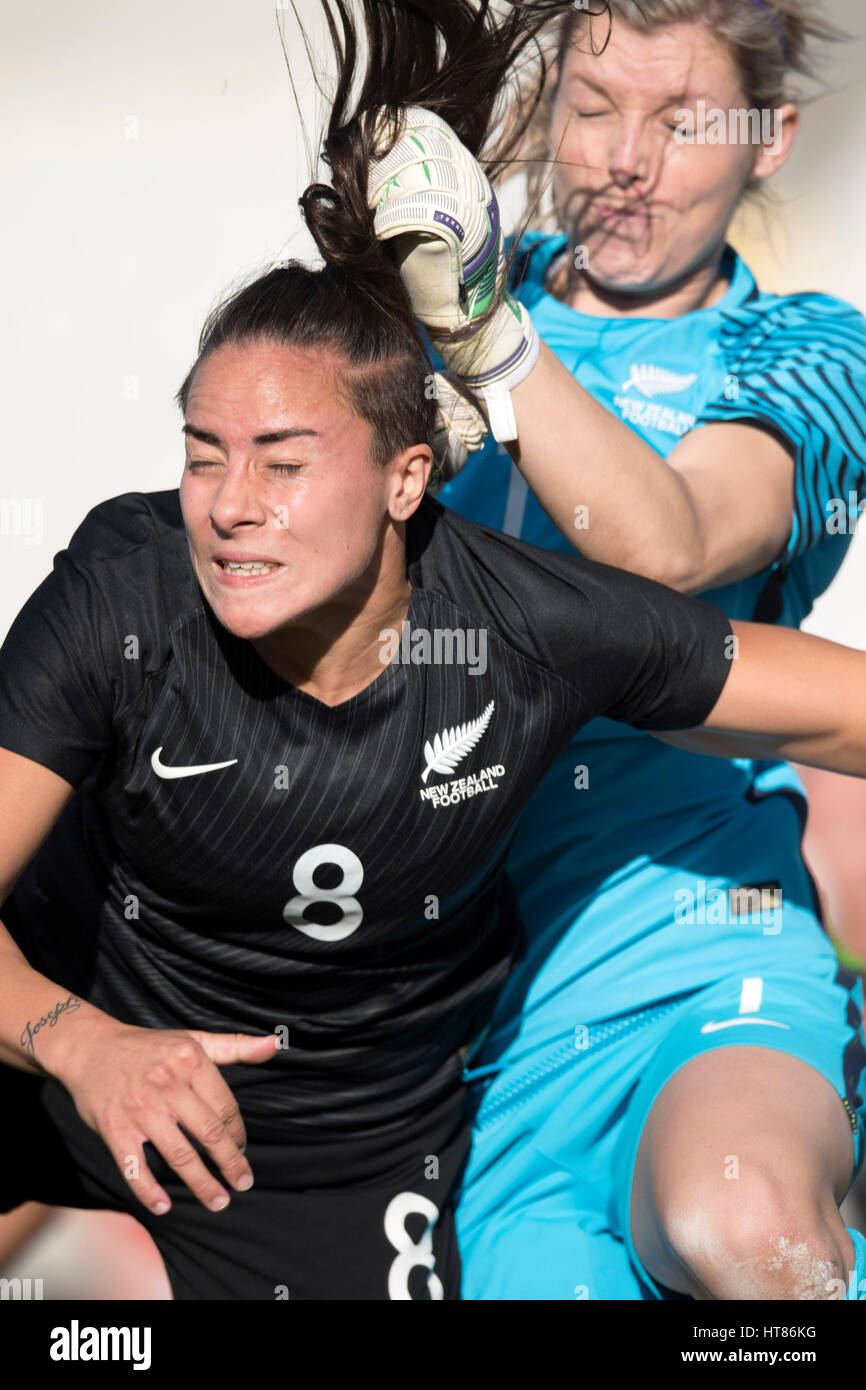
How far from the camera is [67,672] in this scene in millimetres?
1070

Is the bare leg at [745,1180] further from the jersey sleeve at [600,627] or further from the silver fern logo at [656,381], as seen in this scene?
the silver fern logo at [656,381]

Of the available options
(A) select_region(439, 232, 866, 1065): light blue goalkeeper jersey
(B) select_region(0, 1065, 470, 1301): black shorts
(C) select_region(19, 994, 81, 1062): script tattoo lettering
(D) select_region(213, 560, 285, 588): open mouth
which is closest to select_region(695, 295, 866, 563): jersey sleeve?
(A) select_region(439, 232, 866, 1065): light blue goalkeeper jersey

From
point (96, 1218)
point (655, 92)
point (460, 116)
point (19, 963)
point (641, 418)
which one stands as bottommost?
point (96, 1218)

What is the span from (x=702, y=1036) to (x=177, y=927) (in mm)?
520

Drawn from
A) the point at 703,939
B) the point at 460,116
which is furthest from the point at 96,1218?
the point at 460,116

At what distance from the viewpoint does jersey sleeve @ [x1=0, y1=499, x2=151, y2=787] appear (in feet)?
3.49

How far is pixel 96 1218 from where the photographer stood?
132cm

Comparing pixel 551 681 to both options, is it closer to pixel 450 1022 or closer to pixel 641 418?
pixel 450 1022

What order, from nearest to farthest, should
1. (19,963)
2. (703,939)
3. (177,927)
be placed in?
(19,963)
(177,927)
(703,939)

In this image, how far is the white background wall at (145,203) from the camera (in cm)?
242

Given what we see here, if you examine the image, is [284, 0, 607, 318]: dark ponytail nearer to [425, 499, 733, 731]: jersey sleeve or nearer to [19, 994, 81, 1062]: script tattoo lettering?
[425, 499, 733, 731]: jersey sleeve

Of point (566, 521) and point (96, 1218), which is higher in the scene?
point (566, 521)

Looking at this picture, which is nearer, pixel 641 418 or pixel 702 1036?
pixel 702 1036

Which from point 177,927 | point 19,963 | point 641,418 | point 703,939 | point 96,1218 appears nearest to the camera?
point 19,963
